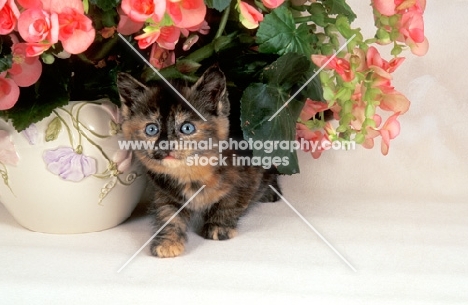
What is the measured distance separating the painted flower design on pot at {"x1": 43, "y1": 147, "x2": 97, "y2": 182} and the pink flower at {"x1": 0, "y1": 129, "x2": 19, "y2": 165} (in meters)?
0.05

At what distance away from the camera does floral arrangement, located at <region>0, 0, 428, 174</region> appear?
35.9 inches

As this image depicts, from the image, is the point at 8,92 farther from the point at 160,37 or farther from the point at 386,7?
the point at 386,7

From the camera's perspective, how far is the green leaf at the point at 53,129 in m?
1.07

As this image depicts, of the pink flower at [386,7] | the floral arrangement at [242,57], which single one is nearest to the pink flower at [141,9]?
the floral arrangement at [242,57]

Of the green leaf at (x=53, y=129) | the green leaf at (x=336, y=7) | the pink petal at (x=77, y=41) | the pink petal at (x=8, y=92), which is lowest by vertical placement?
the green leaf at (x=53, y=129)

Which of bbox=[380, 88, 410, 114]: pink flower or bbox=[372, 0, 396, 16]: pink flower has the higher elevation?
bbox=[372, 0, 396, 16]: pink flower

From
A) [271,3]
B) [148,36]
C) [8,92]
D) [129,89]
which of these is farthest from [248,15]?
[8,92]

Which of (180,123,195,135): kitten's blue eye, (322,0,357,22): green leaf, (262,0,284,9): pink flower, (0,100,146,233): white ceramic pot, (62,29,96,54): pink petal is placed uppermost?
(322,0,357,22): green leaf

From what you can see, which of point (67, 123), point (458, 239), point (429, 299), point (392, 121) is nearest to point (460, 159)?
point (458, 239)

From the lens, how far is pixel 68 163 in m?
1.08

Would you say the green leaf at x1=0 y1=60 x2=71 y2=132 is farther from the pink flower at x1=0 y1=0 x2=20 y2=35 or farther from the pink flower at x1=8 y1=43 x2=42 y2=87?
the pink flower at x1=0 y1=0 x2=20 y2=35

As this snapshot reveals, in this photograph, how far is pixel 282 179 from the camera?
4.97ft

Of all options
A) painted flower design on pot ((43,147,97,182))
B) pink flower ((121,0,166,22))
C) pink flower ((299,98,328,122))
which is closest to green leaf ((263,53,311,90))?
pink flower ((299,98,328,122))

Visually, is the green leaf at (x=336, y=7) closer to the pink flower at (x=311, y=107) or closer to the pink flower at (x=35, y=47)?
the pink flower at (x=311, y=107)
